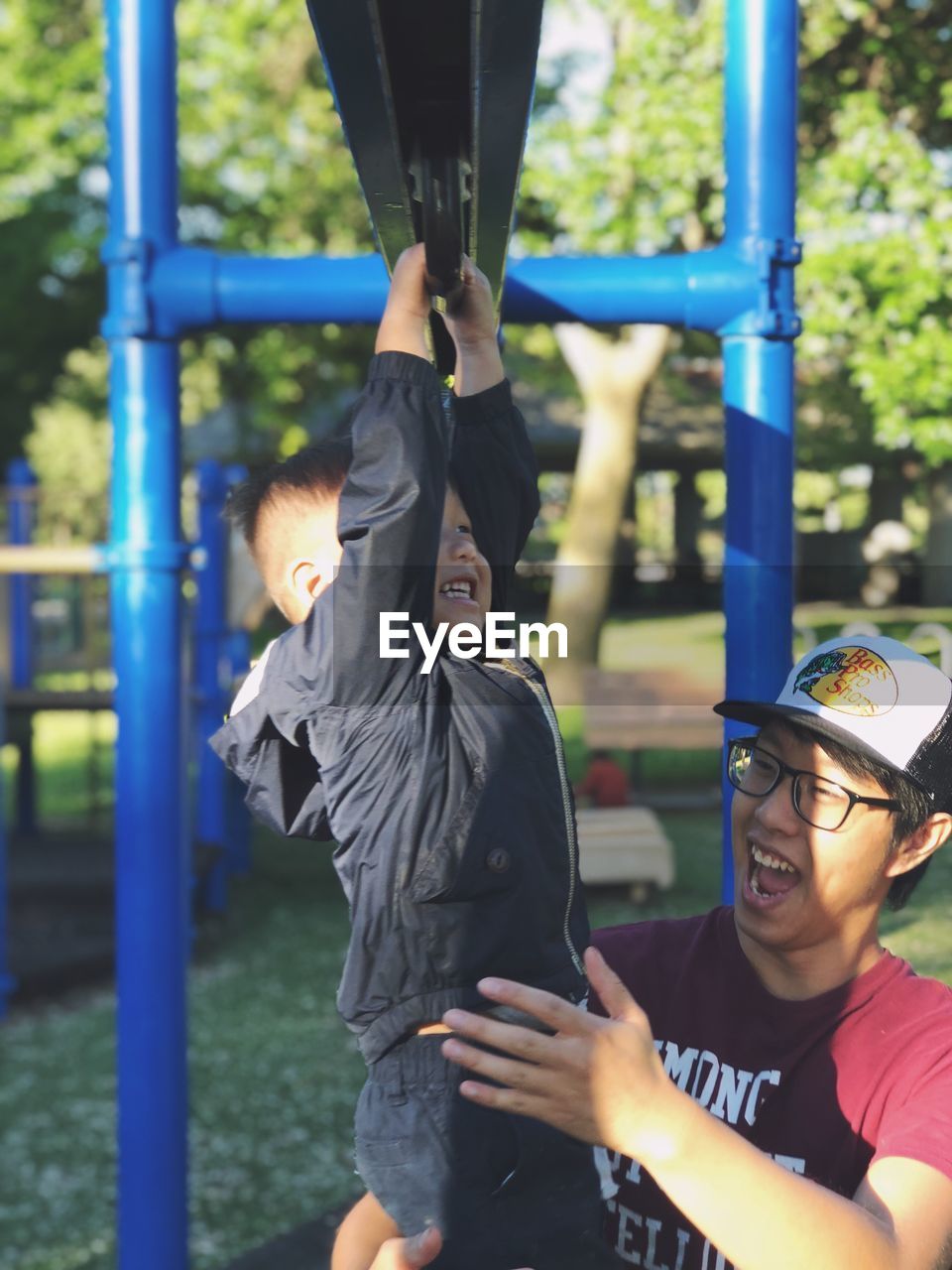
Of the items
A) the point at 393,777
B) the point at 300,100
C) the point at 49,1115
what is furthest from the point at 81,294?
the point at 393,777

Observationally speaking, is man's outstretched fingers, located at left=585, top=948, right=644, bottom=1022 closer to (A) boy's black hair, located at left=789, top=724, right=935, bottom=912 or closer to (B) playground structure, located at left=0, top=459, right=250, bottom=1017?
(A) boy's black hair, located at left=789, top=724, right=935, bottom=912

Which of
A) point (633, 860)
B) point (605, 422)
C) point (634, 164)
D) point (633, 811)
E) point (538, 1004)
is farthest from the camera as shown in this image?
point (605, 422)

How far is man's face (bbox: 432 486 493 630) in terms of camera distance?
1.30 meters

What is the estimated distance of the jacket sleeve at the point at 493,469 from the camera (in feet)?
4.80

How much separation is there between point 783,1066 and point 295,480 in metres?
0.75

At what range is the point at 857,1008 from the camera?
4.61 feet

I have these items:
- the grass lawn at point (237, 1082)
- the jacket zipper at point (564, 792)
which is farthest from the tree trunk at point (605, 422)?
the jacket zipper at point (564, 792)

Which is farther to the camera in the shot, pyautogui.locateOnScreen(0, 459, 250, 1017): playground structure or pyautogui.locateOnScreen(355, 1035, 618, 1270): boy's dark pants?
pyautogui.locateOnScreen(0, 459, 250, 1017): playground structure

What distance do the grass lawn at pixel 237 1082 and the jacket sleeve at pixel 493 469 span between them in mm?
980

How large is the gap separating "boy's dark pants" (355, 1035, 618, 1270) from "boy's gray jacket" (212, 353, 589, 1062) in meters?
0.04

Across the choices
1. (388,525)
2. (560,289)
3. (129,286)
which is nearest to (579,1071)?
(388,525)

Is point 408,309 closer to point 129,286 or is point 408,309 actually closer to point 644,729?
point 129,286

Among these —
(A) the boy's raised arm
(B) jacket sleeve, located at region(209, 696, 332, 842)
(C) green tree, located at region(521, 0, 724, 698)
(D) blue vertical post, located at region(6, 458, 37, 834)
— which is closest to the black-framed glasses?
(A) the boy's raised arm

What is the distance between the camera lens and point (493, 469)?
4.85ft
